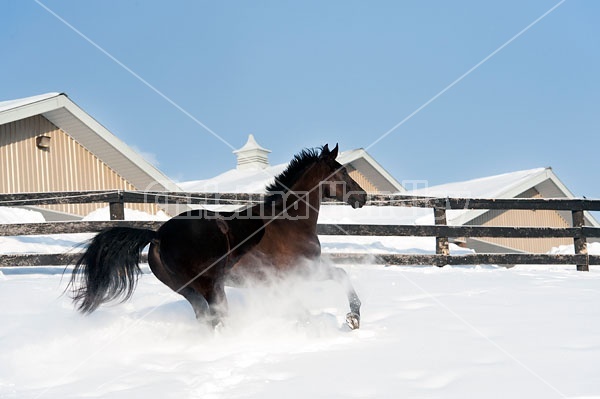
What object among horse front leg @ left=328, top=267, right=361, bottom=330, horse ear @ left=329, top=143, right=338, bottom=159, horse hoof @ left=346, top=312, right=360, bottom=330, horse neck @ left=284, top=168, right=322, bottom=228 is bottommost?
horse hoof @ left=346, top=312, right=360, bottom=330

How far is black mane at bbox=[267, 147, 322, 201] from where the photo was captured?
5.80 metres

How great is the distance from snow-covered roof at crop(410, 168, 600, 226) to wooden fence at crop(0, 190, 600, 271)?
7196mm

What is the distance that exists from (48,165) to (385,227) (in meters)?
9.49

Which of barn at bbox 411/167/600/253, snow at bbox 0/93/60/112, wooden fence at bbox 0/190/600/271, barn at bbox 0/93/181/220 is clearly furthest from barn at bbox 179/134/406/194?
wooden fence at bbox 0/190/600/271

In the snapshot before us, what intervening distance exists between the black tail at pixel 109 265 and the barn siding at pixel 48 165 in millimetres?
9724

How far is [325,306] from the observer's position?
19.3 ft

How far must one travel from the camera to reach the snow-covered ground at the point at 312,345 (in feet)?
11.5

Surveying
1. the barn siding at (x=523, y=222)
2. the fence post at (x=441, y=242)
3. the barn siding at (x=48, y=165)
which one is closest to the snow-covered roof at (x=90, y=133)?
the barn siding at (x=48, y=165)

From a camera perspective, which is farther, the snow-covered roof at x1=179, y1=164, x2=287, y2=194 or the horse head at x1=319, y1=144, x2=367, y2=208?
the snow-covered roof at x1=179, y1=164, x2=287, y2=194

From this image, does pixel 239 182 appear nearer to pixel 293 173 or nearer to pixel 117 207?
pixel 117 207

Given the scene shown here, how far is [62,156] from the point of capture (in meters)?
14.9

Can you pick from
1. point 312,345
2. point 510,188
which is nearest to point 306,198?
point 312,345

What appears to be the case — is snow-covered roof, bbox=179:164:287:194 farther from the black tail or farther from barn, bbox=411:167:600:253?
the black tail

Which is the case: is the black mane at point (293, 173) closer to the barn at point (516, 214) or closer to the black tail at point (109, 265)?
the black tail at point (109, 265)
